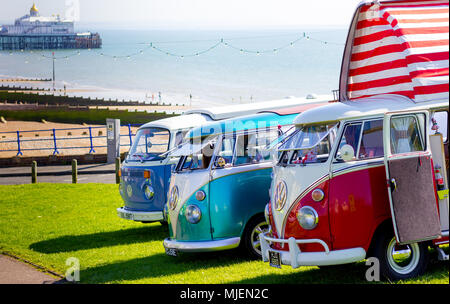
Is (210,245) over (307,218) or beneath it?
beneath

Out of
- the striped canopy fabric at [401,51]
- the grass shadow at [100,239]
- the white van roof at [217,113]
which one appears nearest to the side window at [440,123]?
the striped canopy fabric at [401,51]

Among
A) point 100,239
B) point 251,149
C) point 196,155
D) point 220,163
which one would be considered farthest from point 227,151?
point 100,239

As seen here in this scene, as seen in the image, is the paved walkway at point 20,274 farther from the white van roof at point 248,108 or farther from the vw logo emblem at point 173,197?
the white van roof at point 248,108

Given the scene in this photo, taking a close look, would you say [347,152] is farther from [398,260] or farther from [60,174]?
[60,174]

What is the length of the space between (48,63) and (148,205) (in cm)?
16316

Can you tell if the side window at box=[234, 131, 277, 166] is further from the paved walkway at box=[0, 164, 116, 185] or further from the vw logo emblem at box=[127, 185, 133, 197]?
the paved walkway at box=[0, 164, 116, 185]

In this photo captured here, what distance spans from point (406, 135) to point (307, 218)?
167 cm

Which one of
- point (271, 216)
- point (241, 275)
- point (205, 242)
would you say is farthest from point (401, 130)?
point (205, 242)

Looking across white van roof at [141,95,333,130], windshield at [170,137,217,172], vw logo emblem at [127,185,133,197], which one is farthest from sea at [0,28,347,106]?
windshield at [170,137,217,172]

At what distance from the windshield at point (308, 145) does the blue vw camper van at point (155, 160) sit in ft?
14.9

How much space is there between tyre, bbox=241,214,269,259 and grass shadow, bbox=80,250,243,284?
22 centimetres

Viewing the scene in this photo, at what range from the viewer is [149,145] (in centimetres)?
1491

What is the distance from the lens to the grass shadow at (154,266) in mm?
11055

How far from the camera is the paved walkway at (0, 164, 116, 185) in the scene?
2505cm
